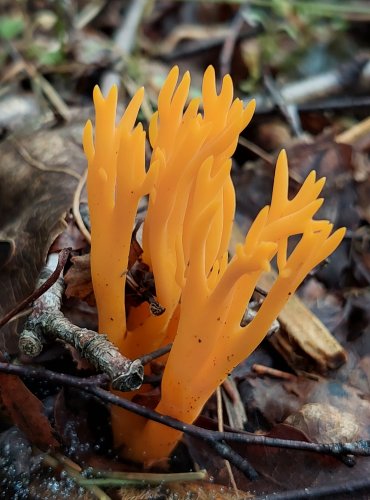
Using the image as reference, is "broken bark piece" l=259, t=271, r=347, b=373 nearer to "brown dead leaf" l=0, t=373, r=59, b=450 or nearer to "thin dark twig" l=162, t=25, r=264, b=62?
"brown dead leaf" l=0, t=373, r=59, b=450

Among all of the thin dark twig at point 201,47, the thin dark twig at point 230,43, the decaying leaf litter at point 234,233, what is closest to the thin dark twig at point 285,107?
the decaying leaf litter at point 234,233

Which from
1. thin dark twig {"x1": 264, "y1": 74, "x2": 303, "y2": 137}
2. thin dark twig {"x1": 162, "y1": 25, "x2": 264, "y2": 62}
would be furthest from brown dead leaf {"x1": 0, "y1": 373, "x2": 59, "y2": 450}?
thin dark twig {"x1": 162, "y1": 25, "x2": 264, "y2": 62}

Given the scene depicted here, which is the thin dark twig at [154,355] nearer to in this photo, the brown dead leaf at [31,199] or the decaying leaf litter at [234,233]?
the decaying leaf litter at [234,233]

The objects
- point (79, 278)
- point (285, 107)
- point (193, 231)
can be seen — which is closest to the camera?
point (193, 231)

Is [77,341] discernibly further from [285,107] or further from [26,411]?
[285,107]

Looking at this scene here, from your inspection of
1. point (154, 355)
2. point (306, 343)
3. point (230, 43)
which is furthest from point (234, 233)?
point (230, 43)

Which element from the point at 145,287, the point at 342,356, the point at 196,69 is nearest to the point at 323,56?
the point at 196,69

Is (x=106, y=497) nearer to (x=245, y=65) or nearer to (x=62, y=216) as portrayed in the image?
(x=62, y=216)

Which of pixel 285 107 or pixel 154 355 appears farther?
pixel 285 107
